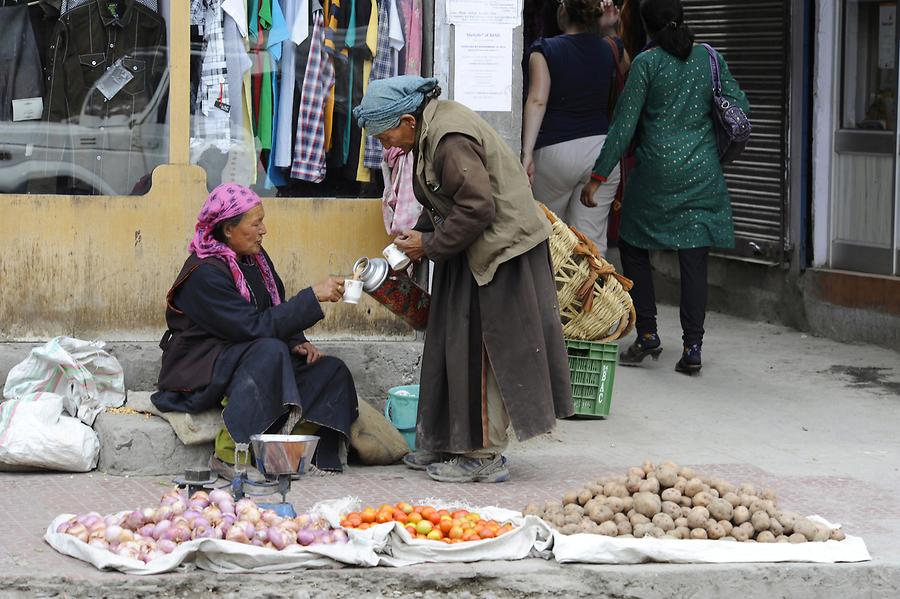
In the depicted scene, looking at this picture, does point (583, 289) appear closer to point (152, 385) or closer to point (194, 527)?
point (152, 385)

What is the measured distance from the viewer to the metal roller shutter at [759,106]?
30.6ft

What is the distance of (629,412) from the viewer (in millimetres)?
A: 7348

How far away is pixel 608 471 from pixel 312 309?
4.76ft

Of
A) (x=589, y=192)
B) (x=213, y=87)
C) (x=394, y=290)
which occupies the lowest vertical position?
(x=394, y=290)

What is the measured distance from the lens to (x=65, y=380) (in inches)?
247

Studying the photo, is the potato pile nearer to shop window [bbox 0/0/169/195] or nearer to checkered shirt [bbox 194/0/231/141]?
checkered shirt [bbox 194/0/231/141]

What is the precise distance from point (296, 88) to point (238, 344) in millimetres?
1625

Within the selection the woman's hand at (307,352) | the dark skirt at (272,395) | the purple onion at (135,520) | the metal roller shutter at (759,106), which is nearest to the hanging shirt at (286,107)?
the woman's hand at (307,352)

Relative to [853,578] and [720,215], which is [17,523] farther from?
[720,215]

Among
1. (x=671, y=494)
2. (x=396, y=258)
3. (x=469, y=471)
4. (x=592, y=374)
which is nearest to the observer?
(x=671, y=494)

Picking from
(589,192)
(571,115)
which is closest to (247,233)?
(589,192)

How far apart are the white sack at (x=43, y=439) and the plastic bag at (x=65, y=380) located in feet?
0.50

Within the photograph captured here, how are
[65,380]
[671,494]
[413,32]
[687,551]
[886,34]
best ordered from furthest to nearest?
[886,34] < [413,32] < [65,380] < [671,494] < [687,551]

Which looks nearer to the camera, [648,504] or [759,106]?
[648,504]
